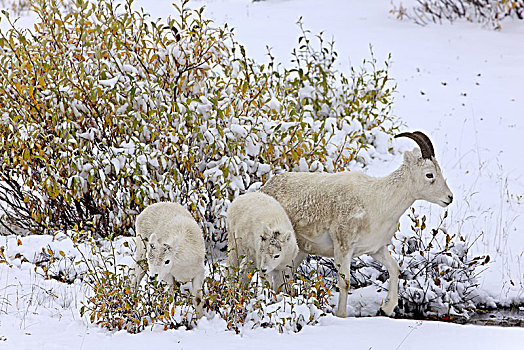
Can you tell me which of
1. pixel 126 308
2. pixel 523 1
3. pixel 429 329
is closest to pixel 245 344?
pixel 126 308

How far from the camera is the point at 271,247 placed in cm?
641

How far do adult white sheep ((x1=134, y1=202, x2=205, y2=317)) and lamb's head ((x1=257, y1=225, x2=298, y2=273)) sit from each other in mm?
580

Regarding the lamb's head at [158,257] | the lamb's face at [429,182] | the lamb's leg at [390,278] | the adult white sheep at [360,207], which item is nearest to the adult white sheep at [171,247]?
the lamb's head at [158,257]

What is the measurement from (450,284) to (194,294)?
2853 millimetres

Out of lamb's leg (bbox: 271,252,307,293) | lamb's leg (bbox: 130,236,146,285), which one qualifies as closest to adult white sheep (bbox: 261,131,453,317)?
lamb's leg (bbox: 271,252,307,293)

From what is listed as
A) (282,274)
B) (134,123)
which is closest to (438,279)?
Answer: (282,274)

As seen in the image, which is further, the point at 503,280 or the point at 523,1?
the point at 523,1

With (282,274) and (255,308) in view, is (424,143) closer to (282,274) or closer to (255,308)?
(282,274)

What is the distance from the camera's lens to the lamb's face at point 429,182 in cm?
635

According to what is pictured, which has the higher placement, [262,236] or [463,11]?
[463,11]

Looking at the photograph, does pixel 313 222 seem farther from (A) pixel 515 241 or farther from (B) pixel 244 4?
(B) pixel 244 4

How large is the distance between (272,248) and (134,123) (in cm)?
225

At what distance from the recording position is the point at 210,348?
5188 millimetres

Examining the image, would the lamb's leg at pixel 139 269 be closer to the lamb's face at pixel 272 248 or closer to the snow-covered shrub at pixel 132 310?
the snow-covered shrub at pixel 132 310
